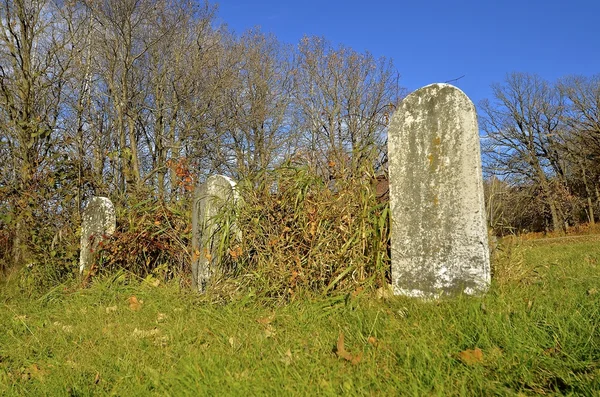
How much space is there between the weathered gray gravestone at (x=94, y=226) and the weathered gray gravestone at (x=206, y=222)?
160cm

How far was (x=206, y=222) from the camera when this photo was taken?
4.70 metres

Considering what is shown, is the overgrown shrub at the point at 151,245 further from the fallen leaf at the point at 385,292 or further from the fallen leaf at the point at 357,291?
the fallen leaf at the point at 385,292

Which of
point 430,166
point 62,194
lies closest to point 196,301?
point 430,166

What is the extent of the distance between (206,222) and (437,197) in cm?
238

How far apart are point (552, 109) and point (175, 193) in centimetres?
3399

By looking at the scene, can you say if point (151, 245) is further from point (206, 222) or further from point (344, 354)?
point (344, 354)

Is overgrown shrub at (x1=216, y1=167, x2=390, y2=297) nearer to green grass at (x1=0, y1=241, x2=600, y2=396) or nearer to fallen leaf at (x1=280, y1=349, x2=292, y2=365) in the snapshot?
green grass at (x1=0, y1=241, x2=600, y2=396)

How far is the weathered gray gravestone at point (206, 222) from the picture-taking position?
456cm

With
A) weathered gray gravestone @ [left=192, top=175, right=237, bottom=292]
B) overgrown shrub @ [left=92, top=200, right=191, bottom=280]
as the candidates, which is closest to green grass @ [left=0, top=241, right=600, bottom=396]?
weathered gray gravestone @ [left=192, top=175, right=237, bottom=292]

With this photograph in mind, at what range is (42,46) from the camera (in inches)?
526

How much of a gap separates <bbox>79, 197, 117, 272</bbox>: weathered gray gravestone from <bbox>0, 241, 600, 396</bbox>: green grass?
1.52 m

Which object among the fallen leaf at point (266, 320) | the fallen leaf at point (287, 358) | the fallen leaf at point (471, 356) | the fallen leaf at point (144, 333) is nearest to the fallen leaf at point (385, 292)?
the fallen leaf at point (266, 320)

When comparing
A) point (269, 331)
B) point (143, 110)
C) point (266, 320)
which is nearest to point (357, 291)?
point (266, 320)

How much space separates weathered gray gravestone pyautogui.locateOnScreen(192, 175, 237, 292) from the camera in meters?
4.56
